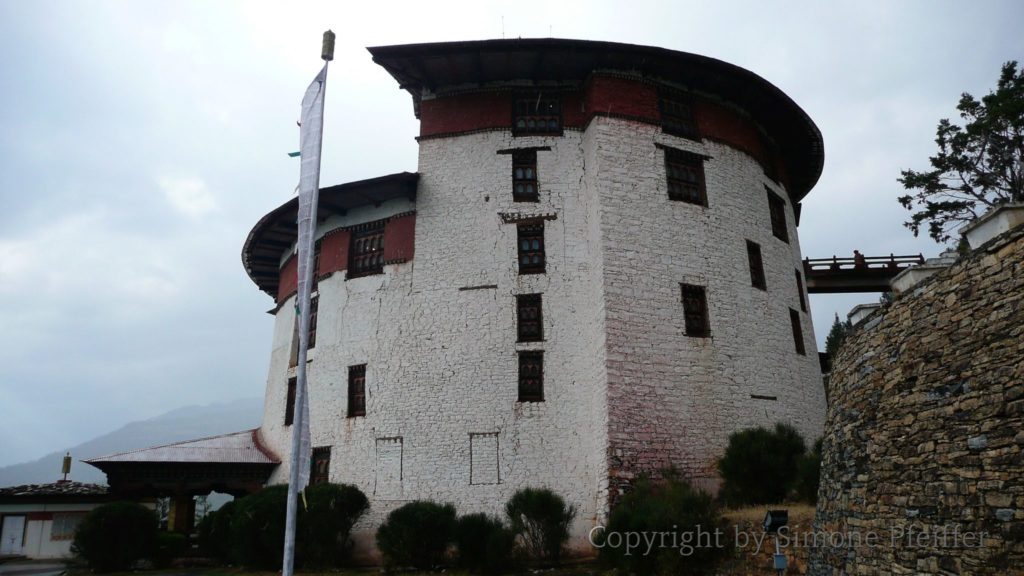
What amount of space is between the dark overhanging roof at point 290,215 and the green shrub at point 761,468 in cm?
1138

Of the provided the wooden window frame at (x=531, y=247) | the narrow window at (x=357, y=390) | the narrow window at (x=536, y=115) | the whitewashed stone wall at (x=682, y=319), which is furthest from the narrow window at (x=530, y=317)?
the narrow window at (x=536, y=115)

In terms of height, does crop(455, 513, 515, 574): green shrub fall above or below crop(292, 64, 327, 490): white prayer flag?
below

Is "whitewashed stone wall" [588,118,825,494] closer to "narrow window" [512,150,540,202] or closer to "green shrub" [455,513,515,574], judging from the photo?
"narrow window" [512,150,540,202]

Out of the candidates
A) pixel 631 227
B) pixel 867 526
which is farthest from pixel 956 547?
pixel 631 227

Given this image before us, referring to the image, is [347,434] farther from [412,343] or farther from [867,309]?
[867,309]

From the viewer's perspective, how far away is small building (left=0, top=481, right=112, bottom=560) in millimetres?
22828

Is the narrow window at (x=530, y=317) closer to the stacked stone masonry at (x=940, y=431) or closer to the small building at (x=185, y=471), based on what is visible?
the small building at (x=185, y=471)

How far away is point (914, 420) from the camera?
7.67 meters

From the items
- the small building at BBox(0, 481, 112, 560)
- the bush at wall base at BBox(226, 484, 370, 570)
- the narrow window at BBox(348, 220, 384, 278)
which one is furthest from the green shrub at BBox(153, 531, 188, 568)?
the narrow window at BBox(348, 220, 384, 278)

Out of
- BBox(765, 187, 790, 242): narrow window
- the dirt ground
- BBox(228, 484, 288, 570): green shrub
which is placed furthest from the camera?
BBox(765, 187, 790, 242): narrow window

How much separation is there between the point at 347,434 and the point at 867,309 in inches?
537

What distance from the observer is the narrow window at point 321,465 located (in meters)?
18.8

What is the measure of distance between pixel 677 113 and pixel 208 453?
17.8 metres

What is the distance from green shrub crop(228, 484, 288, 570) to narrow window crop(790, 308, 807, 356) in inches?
591
